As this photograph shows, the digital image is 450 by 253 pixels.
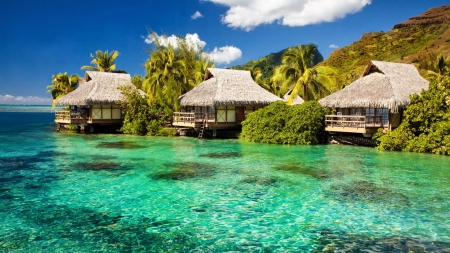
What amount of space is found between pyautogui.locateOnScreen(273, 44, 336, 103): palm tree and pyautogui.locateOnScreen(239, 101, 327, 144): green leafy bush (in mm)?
4169

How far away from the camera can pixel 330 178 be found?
43.7ft

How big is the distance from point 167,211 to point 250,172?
223 inches

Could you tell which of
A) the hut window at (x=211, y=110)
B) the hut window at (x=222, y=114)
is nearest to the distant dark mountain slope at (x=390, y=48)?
the hut window at (x=222, y=114)

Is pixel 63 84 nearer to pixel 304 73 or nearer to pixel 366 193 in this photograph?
pixel 304 73

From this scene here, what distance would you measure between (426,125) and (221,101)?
12.7 m

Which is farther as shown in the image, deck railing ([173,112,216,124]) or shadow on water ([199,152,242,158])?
deck railing ([173,112,216,124])

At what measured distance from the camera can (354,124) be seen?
22.5 metres

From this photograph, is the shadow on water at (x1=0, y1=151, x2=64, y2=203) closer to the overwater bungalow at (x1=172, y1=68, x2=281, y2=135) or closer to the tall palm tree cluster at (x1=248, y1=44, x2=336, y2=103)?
the overwater bungalow at (x1=172, y1=68, x2=281, y2=135)

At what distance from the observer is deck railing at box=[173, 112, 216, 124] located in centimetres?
2805

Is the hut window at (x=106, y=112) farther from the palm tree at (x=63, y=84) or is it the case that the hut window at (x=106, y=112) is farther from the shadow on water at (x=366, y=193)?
the shadow on water at (x=366, y=193)

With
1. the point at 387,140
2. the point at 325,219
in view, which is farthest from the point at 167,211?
the point at 387,140

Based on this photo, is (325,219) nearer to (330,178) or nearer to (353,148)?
(330,178)

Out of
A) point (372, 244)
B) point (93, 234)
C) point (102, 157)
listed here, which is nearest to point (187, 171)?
point (102, 157)

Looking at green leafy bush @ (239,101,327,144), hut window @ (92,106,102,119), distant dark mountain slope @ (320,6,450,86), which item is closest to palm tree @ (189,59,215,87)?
hut window @ (92,106,102,119)
